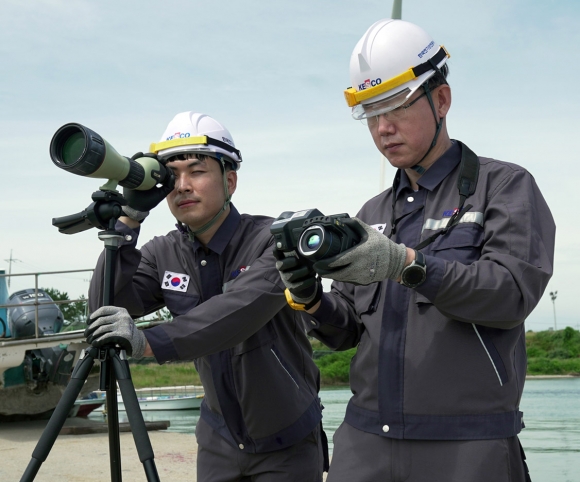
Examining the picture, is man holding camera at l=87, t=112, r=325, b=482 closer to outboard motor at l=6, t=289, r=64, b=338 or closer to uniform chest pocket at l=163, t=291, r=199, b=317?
A: uniform chest pocket at l=163, t=291, r=199, b=317

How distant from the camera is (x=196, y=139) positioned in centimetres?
383

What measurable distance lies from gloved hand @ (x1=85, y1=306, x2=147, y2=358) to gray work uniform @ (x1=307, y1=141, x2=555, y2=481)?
2.69 ft

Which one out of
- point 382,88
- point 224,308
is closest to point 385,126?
point 382,88

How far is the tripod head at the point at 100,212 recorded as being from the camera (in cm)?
306

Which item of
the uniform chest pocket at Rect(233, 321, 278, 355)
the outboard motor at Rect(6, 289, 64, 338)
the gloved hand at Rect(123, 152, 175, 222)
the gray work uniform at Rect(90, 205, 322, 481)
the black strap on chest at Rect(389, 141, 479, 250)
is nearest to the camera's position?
the black strap on chest at Rect(389, 141, 479, 250)

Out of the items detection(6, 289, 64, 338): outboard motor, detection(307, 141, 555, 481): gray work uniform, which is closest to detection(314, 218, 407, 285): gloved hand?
detection(307, 141, 555, 481): gray work uniform

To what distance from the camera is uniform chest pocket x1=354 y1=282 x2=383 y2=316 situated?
2740 millimetres

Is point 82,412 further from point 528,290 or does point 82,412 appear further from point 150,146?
point 528,290

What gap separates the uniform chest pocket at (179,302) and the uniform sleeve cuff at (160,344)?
60 cm

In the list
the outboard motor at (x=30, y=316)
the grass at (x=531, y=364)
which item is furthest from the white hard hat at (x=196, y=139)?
the grass at (x=531, y=364)

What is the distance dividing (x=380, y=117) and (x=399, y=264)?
0.68m

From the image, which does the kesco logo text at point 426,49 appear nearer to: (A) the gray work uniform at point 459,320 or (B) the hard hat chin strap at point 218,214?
(A) the gray work uniform at point 459,320

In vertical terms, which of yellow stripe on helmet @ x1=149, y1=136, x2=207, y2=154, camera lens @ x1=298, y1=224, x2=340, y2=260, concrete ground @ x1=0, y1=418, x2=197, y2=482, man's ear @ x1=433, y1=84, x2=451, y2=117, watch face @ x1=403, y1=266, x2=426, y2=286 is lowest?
concrete ground @ x1=0, y1=418, x2=197, y2=482

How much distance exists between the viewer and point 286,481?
11.9 ft
